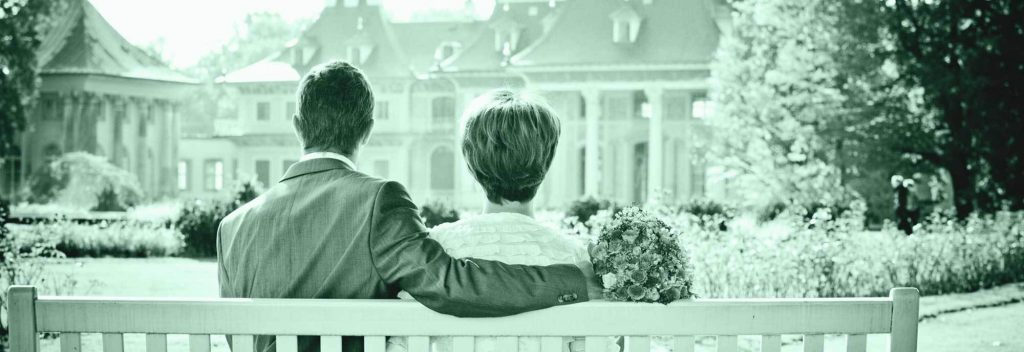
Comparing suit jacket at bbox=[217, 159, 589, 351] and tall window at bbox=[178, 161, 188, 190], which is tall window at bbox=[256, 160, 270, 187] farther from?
suit jacket at bbox=[217, 159, 589, 351]

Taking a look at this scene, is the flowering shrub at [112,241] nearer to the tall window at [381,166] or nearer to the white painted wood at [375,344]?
the white painted wood at [375,344]

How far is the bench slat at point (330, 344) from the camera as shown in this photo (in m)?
3.02

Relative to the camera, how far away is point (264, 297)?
3.26 metres

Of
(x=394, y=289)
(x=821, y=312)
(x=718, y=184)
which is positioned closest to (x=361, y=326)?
(x=394, y=289)

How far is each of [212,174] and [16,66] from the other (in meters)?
11.9

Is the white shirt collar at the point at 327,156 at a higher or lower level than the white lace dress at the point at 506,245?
higher

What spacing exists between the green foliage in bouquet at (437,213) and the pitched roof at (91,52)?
88.5ft

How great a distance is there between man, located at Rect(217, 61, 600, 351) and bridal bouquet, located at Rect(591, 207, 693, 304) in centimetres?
8

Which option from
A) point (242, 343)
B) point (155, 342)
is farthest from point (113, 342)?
point (242, 343)

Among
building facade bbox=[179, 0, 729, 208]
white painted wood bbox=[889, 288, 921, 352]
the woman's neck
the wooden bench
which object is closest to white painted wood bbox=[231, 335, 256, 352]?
the wooden bench

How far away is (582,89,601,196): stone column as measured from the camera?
35.6 meters

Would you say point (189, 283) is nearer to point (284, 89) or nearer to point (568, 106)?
point (568, 106)

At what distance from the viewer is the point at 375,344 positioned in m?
3.03

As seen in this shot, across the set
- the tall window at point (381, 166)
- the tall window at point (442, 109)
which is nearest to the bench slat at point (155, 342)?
the tall window at point (442, 109)
